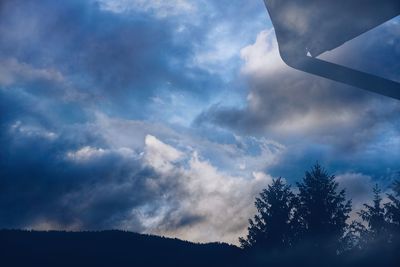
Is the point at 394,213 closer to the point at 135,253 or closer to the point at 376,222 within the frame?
the point at 376,222

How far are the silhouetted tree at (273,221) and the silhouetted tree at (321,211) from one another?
1407 millimetres

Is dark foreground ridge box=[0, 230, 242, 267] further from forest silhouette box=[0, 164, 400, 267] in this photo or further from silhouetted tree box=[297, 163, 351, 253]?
silhouetted tree box=[297, 163, 351, 253]

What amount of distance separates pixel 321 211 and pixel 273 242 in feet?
19.5

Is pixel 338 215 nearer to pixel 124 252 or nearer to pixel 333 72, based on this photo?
pixel 124 252

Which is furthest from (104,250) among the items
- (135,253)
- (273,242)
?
(273,242)

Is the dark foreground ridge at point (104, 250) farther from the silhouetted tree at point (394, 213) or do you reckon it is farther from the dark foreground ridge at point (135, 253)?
the silhouetted tree at point (394, 213)

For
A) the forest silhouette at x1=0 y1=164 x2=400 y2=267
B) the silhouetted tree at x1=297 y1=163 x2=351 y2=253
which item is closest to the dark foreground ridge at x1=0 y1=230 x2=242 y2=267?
the forest silhouette at x1=0 y1=164 x2=400 y2=267

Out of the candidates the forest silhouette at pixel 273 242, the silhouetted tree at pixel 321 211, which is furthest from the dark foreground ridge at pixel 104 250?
the silhouetted tree at pixel 321 211

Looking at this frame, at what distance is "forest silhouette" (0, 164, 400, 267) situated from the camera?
2930cm

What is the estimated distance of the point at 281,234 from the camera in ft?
109

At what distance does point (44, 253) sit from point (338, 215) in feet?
97.3

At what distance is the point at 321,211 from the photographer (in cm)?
3341

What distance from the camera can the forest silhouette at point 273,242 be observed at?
96.1ft

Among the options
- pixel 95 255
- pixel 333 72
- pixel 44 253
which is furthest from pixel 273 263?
pixel 333 72
